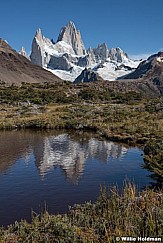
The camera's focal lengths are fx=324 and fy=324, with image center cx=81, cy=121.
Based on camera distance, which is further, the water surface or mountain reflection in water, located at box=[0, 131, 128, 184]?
mountain reflection in water, located at box=[0, 131, 128, 184]

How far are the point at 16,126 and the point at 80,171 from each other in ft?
88.5

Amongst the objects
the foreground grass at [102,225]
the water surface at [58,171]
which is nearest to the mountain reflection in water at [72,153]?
the water surface at [58,171]

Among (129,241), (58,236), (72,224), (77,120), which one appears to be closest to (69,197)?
(72,224)

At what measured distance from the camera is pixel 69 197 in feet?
52.4

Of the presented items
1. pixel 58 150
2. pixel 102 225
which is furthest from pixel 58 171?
pixel 102 225

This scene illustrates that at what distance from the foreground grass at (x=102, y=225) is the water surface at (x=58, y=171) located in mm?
2746

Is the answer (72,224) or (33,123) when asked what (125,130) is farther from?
(72,224)

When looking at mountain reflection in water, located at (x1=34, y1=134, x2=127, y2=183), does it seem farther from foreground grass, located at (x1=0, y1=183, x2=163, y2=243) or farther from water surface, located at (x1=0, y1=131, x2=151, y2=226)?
foreground grass, located at (x1=0, y1=183, x2=163, y2=243)

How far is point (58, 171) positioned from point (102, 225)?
1131 centimetres

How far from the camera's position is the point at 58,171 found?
21297mm

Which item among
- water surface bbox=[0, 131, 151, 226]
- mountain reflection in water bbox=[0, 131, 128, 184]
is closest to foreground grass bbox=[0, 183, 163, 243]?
water surface bbox=[0, 131, 151, 226]

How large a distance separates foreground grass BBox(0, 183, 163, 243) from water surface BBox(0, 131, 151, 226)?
2.75 meters

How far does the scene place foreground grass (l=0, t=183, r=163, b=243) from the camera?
29.7 ft

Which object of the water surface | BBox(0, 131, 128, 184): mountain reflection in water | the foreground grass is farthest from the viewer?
BBox(0, 131, 128, 184): mountain reflection in water
